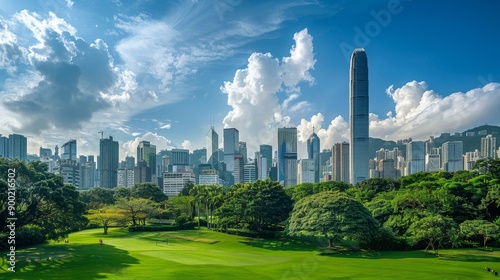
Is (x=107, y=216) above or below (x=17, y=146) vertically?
below

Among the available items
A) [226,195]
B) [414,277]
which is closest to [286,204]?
[226,195]

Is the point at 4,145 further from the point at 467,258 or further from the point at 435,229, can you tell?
the point at 467,258

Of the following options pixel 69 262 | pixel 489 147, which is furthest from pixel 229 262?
pixel 489 147

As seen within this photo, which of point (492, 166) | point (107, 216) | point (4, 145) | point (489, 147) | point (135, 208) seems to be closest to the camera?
point (107, 216)

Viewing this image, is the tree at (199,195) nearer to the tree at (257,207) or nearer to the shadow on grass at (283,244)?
the tree at (257,207)

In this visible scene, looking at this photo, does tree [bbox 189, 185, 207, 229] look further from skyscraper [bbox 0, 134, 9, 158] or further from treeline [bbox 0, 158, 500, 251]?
skyscraper [bbox 0, 134, 9, 158]

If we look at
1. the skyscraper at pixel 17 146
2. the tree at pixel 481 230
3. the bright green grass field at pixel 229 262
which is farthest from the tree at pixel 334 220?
the skyscraper at pixel 17 146
